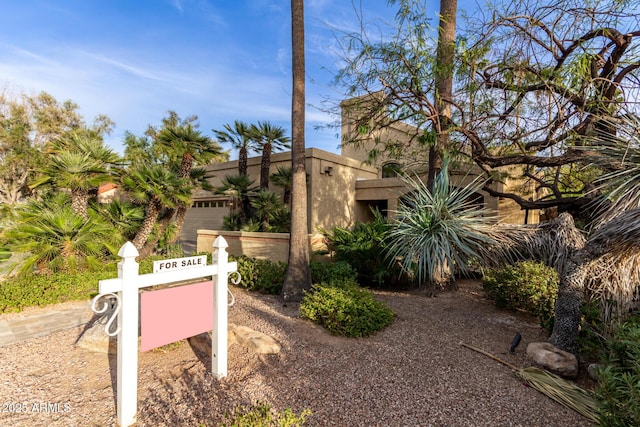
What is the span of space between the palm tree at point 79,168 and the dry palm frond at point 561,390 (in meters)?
8.84

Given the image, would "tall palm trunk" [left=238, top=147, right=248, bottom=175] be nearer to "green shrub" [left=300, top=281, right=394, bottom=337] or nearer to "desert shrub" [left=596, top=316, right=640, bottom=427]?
"green shrub" [left=300, top=281, right=394, bottom=337]

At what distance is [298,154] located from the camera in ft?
21.9

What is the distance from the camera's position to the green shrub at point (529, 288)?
195 inches

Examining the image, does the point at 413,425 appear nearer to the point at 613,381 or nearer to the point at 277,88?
the point at 613,381

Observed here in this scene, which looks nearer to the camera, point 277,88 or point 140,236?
point 277,88

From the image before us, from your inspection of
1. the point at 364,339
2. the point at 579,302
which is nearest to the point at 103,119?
the point at 364,339

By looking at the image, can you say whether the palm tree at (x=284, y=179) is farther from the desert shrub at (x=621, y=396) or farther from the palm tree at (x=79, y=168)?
the desert shrub at (x=621, y=396)

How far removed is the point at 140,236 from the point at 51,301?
10.4ft

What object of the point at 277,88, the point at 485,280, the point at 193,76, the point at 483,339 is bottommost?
the point at 483,339

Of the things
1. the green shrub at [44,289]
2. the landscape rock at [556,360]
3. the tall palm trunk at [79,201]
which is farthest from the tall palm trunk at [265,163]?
the landscape rock at [556,360]

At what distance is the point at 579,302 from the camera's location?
378 cm

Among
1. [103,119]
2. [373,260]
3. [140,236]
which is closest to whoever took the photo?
[373,260]

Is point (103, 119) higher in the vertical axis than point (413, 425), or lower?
higher

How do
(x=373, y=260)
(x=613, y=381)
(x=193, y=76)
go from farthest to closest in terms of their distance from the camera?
(x=193, y=76) < (x=373, y=260) < (x=613, y=381)
